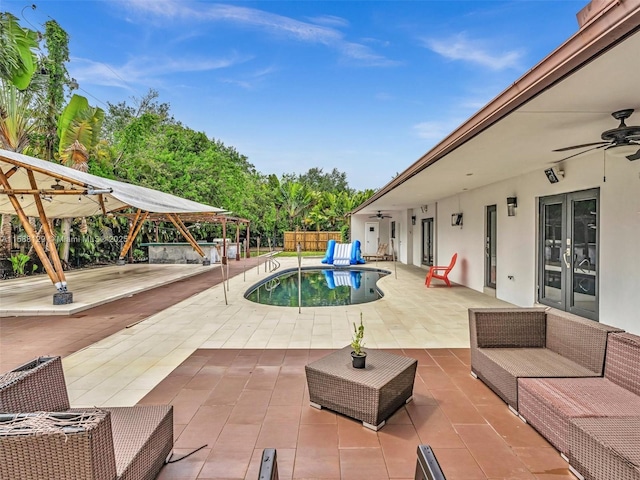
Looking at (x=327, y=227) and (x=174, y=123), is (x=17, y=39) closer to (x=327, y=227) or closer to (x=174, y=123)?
(x=327, y=227)

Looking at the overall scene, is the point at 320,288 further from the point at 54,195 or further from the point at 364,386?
the point at 364,386

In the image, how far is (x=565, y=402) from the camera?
2.41 m

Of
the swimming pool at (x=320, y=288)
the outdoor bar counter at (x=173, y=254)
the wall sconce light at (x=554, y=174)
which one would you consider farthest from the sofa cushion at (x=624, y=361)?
the outdoor bar counter at (x=173, y=254)

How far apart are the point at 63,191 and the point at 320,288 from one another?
23.2 ft

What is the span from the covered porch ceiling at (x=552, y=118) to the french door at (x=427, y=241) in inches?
279

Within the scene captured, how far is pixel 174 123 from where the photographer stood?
28359 mm

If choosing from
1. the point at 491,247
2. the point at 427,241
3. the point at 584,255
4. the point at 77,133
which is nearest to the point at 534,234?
the point at 584,255

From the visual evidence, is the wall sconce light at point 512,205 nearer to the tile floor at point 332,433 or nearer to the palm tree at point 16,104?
the tile floor at point 332,433

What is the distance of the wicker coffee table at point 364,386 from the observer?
8.90 ft

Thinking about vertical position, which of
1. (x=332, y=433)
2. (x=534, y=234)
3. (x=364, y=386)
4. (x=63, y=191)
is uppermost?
(x=63, y=191)

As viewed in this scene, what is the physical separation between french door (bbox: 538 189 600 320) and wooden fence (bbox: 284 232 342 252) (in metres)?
17.9

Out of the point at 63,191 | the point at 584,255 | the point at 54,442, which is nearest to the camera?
the point at 54,442

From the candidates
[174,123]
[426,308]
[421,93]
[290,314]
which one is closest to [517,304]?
[426,308]

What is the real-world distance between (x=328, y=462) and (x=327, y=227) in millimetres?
23028
